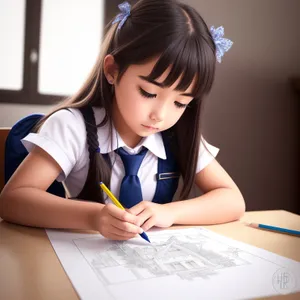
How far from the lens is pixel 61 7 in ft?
5.50

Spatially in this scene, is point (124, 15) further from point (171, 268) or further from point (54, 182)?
point (171, 268)

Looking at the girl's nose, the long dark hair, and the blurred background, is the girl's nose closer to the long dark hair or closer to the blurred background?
the long dark hair

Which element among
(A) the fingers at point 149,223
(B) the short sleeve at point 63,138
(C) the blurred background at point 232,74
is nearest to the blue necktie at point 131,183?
(B) the short sleeve at point 63,138

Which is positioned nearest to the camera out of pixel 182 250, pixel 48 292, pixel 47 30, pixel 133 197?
pixel 48 292

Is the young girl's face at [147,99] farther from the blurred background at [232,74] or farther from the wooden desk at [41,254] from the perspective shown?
the blurred background at [232,74]

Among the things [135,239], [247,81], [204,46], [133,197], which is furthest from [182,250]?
[247,81]

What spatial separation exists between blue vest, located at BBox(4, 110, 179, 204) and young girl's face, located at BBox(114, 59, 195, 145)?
0.55ft

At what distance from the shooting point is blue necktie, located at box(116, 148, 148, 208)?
803 millimetres

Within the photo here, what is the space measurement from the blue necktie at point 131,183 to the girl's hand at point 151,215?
170 mm

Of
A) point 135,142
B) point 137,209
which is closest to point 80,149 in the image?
point 135,142

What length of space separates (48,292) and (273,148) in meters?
1.88

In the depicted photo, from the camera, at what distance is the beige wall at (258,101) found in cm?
190

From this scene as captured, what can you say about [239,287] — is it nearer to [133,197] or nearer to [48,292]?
[48,292]

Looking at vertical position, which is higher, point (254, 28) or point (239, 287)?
point (254, 28)
